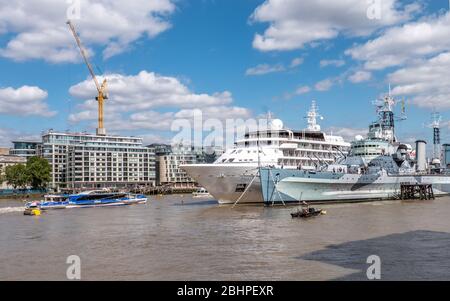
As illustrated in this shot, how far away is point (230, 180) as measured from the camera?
190ft

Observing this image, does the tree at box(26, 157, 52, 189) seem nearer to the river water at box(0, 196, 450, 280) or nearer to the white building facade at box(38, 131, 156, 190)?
the white building facade at box(38, 131, 156, 190)

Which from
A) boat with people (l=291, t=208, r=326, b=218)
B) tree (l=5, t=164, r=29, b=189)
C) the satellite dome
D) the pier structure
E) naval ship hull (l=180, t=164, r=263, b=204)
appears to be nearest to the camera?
boat with people (l=291, t=208, r=326, b=218)

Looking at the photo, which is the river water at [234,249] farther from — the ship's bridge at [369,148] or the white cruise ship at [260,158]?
the ship's bridge at [369,148]

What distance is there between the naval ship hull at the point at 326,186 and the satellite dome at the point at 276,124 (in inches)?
511

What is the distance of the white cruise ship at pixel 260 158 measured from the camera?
57.7 meters

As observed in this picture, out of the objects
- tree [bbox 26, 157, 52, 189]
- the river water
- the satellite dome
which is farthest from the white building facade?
the river water

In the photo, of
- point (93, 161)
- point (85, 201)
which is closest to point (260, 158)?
point (85, 201)

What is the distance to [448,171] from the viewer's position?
9600 centimetres

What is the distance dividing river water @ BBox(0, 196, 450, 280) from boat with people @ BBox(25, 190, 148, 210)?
25692mm

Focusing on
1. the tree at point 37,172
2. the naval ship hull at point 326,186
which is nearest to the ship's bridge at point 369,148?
the naval ship hull at point 326,186

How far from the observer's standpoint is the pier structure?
7762 cm

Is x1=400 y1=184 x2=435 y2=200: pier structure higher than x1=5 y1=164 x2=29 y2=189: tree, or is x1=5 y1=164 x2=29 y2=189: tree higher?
x1=5 y1=164 x2=29 y2=189: tree

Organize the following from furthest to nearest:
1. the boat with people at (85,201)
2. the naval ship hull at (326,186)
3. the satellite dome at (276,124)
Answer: the satellite dome at (276,124)
the boat with people at (85,201)
the naval ship hull at (326,186)

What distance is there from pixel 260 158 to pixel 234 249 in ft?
121
